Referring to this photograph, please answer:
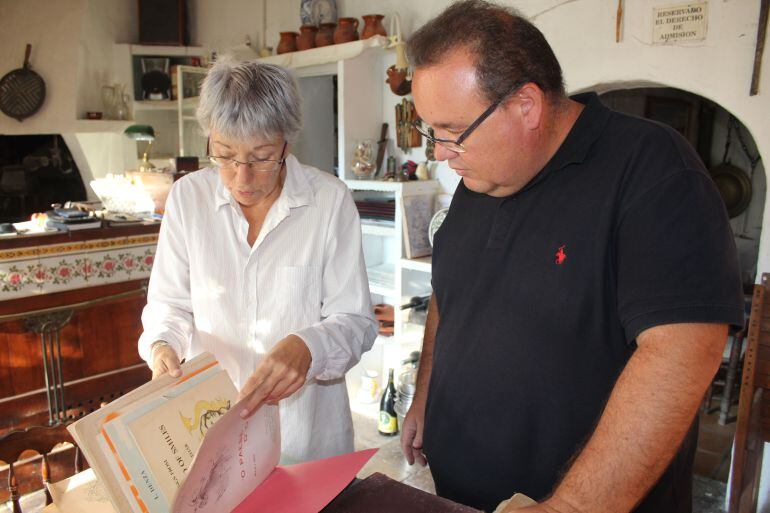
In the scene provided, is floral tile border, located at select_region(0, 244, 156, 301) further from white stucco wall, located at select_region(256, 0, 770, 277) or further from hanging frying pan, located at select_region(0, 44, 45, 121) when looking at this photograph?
hanging frying pan, located at select_region(0, 44, 45, 121)

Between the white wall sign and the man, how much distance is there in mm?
1805

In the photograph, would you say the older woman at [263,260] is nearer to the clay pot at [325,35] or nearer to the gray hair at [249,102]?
the gray hair at [249,102]

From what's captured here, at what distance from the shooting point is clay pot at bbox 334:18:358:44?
3773mm

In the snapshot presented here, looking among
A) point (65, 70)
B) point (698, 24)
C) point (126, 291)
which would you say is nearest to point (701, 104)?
point (698, 24)

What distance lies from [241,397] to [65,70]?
18.6 feet

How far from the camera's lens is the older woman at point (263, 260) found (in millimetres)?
1465

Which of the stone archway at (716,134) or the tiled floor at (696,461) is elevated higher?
the stone archway at (716,134)

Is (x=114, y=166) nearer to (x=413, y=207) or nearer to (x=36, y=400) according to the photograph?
(x=36, y=400)

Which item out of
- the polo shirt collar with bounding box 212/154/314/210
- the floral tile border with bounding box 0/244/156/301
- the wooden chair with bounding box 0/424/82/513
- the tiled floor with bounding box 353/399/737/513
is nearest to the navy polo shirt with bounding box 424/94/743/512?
the polo shirt collar with bounding box 212/154/314/210

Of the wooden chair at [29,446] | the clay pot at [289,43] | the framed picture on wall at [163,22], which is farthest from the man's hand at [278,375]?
the framed picture on wall at [163,22]

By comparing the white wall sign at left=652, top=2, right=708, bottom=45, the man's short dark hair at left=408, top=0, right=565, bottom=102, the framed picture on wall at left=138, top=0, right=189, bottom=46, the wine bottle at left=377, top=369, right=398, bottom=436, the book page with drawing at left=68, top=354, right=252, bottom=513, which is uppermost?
the framed picture on wall at left=138, top=0, right=189, bottom=46

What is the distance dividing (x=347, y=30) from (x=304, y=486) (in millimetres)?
3263

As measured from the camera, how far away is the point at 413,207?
3.57 meters

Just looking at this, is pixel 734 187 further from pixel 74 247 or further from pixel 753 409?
pixel 74 247
